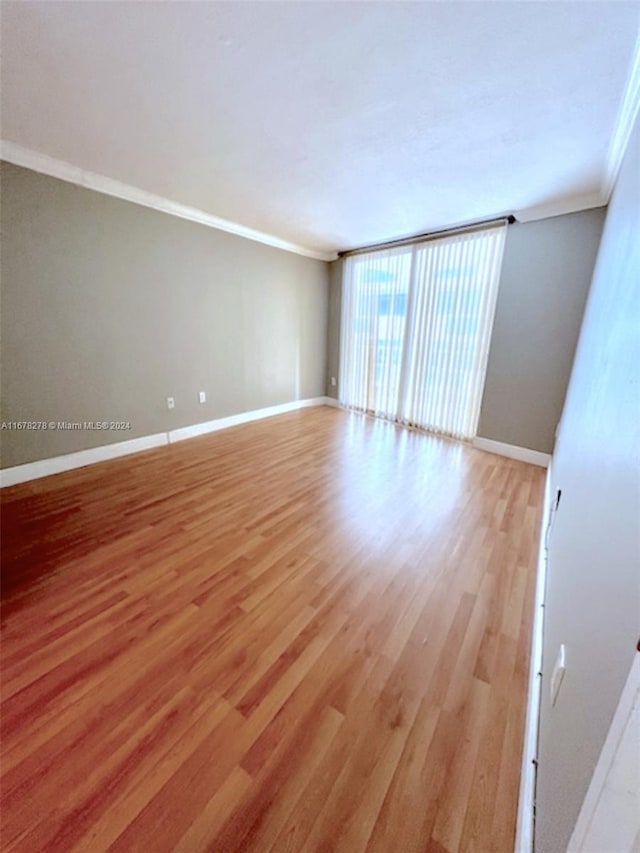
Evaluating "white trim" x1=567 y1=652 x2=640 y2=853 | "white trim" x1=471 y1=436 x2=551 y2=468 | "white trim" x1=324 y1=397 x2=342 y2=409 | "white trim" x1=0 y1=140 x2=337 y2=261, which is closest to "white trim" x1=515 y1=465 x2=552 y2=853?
"white trim" x1=567 y1=652 x2=640 y2=853

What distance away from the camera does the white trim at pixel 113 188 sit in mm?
2201

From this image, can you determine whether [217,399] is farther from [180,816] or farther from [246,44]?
[180,816]

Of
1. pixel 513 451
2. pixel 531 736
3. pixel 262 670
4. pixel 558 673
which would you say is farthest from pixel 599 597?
pixel 513 451

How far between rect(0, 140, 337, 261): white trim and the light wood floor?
2.37 meters

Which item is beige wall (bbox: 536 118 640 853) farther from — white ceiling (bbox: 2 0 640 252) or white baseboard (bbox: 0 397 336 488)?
white baseboard (bbox: 0 397 336 488)

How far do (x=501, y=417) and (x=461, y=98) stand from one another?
2.64 m

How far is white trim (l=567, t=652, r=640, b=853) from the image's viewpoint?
0.40 meters

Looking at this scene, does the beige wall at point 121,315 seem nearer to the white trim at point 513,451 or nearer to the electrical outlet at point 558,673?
the white trim at point 513,451

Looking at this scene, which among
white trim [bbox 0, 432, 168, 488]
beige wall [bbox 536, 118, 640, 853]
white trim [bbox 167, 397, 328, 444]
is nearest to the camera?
beige wall [bbox 536, 118, 640, 853]

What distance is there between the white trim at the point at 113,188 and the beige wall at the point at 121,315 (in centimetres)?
6

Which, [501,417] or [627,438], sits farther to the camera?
[501,417]

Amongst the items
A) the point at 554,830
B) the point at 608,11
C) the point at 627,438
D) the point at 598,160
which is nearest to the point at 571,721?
the point at 554,830

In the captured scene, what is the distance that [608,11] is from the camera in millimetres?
1134

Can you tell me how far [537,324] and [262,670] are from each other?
11.4 ft
